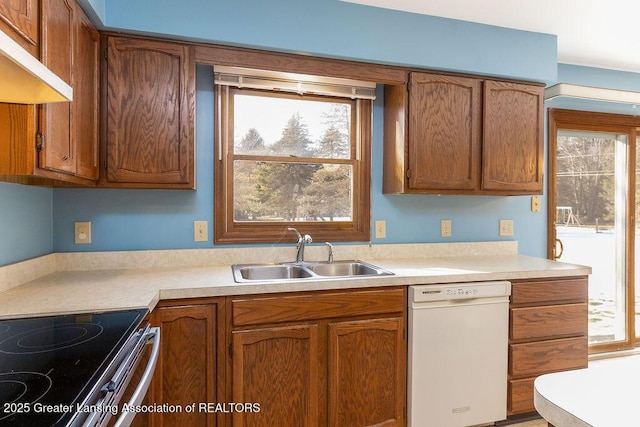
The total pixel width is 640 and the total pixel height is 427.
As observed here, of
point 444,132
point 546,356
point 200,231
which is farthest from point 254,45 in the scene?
point 546,356

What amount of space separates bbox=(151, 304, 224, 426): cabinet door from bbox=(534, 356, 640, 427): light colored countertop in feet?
4.24

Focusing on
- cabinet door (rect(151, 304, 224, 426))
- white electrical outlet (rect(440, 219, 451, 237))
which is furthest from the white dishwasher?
cabinet door (rect(151, 304, 224, 426))

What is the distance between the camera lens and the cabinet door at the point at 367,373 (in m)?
1.74

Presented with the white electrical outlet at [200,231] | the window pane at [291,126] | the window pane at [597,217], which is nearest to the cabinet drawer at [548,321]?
the window pane at [597,217]

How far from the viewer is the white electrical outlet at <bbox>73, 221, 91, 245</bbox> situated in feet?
6.39

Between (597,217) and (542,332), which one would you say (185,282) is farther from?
(597,217)

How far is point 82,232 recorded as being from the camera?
6.41 ft

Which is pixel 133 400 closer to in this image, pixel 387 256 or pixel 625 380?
→ pixel 625 380

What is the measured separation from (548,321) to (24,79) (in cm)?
260

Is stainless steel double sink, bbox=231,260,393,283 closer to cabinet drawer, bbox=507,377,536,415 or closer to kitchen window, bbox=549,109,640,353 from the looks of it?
cabinet drawer, bbox=507,377,536,415

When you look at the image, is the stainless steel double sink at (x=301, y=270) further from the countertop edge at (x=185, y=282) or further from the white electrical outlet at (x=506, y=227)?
the white electrical outlet at (x=506, y=227)

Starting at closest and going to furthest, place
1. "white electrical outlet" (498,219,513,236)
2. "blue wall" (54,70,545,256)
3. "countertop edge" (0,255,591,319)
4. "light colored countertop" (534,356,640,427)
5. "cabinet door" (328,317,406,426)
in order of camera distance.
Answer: "light colored countertop" (534,356,640,427) → "countertop edge" (0,255,591,319) → "cabinet door" (328,317,406,426) → "blue wall" (54,70,545,256) → "white electrical outlet" (498,219,513,236)

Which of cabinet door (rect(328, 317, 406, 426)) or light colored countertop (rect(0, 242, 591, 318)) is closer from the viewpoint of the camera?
light colored countertop (rect(0, 242, 591, 318))

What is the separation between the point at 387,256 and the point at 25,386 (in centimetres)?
199
